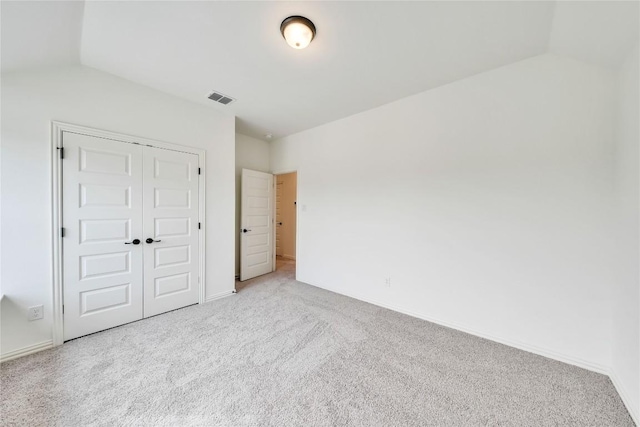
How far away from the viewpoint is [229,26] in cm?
187

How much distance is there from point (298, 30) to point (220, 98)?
171 centimetres

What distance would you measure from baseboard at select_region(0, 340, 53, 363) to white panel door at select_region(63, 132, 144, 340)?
0.43 feet

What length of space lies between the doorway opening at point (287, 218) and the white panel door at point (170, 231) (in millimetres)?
3122

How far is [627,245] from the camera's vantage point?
168cm

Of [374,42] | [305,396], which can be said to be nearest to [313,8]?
[374,42]

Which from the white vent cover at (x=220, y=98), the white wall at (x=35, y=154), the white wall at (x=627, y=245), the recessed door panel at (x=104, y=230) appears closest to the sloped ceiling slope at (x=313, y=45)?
the white vent cover at (x=220, y=98)

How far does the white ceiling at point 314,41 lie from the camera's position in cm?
167

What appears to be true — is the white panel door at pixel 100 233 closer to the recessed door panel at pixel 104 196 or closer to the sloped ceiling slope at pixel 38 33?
the recessed door panel at pixel 104 196

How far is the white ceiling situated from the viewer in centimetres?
167

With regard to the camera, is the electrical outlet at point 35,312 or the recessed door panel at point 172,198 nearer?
the electrical outlet at point 35,312

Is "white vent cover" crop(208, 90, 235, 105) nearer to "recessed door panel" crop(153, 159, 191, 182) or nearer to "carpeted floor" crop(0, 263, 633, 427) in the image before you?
"recessed door panel" crop(153, 159, 191, 182)

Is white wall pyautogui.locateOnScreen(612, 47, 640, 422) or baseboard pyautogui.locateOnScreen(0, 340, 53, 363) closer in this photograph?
white wall pyautogui.locateOnScreen(612, 47, 640, 422)

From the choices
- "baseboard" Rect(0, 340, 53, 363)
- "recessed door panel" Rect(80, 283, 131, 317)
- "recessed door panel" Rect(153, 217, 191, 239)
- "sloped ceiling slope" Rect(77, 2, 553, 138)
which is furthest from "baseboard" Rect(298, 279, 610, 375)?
"baseboard" Rect(0, 340, 53, 363)

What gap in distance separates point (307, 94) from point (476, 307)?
3.19 m
